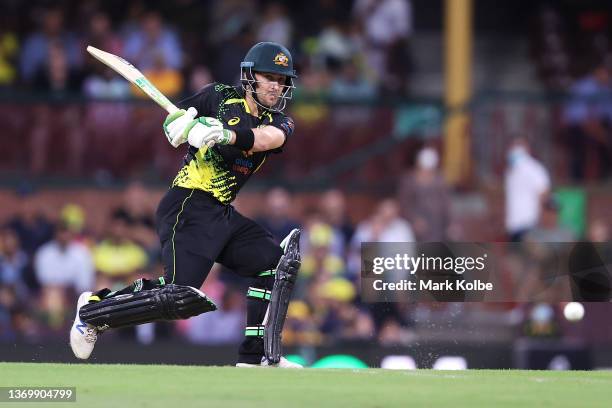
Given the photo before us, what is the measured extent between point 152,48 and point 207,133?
26.5 ft

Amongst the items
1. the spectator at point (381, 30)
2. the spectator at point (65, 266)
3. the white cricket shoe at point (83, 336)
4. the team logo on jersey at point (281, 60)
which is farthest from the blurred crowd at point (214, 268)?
the team logo on jersey at point (281, 60)

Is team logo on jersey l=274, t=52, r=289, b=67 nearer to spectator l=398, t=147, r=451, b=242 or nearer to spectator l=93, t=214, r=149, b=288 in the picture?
spectator l=93, t=214, r=149, b=288

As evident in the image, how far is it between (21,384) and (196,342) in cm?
549

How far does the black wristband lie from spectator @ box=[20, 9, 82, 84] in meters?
8.01

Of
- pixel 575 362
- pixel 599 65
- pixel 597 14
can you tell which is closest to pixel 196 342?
pixel 575 362

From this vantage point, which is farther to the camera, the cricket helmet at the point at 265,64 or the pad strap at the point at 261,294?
the pad strap at the point at 261,294

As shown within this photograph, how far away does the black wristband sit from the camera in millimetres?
7977

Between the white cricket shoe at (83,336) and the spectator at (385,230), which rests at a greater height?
the spectator at (385,230)

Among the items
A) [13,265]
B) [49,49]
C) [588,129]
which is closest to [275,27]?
[49,49]

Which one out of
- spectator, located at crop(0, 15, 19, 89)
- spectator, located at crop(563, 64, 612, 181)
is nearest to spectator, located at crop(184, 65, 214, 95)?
spectator, located at crop(0, 15, 19, 89)

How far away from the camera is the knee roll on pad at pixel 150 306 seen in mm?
8070

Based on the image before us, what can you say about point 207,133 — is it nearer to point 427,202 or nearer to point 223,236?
point 223,236

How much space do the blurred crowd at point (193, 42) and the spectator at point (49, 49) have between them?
1cm

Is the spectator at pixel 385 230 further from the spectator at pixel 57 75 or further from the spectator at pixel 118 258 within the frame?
the spectator at pixel 57 75
